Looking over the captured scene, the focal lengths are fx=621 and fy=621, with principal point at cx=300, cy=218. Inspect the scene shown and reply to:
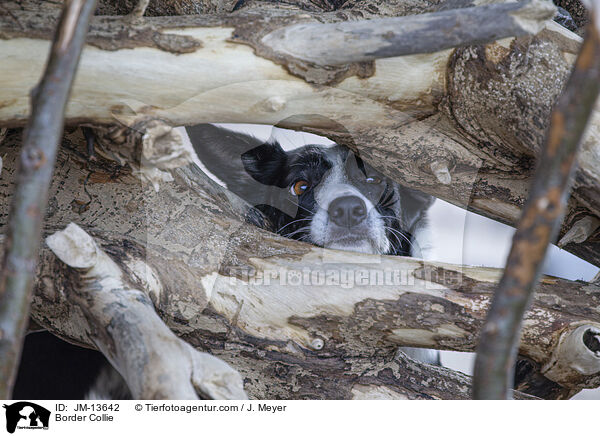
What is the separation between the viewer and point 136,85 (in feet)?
4.70

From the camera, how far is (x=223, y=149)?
86.7 inches

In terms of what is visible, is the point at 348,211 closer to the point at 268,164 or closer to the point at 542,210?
the point at 268,164

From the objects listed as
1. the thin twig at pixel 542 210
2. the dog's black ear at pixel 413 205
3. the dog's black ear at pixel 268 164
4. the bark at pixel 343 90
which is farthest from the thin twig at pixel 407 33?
the dog's black ear at pixel 413 205

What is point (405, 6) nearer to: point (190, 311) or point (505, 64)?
point (505, 64)

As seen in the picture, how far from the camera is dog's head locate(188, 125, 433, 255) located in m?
2.13

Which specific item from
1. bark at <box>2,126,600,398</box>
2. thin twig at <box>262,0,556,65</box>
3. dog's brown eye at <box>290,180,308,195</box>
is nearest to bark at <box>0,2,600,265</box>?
thin twig at <box>262,0,556,65</box>

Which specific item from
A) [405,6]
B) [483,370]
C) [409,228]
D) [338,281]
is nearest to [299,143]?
[409,228]

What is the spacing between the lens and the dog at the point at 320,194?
2135mm

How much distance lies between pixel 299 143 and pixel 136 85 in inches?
50.1

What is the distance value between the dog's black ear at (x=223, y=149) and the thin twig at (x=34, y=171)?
1133 millimetres
